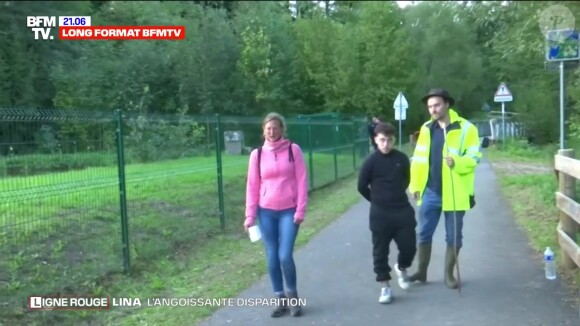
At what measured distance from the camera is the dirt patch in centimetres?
1897

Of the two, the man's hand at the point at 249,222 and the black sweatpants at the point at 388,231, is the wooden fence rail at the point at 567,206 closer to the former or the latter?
the black sweatpants at the point at 388,231

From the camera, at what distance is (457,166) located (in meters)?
6.20

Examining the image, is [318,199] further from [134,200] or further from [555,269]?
[555,269]

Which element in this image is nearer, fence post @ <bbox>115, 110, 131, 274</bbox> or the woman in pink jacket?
Result: the woman in pink jacket

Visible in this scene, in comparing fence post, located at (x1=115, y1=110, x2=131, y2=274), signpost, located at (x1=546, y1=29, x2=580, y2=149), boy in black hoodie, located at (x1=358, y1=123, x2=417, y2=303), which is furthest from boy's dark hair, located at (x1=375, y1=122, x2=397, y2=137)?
fence post, located at (x1=115, y1=110, x2=131, y2=274)

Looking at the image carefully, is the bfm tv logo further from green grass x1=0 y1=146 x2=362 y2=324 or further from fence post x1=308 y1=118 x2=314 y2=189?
green grass x1=0 y1=146 x2=362 y2=324

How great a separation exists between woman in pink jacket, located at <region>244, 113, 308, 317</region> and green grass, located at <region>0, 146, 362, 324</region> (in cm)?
87

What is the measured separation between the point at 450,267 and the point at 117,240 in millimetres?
3663

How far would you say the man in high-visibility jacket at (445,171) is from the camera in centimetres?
625

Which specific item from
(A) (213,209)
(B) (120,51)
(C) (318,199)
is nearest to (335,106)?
(B) (120,51)

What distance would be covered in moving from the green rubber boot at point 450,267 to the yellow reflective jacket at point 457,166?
432 millimetres

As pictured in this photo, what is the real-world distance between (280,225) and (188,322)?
1.14m

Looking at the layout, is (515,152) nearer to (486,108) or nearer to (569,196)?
(486,108)

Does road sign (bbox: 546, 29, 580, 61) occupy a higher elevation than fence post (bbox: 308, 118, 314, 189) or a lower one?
higher
